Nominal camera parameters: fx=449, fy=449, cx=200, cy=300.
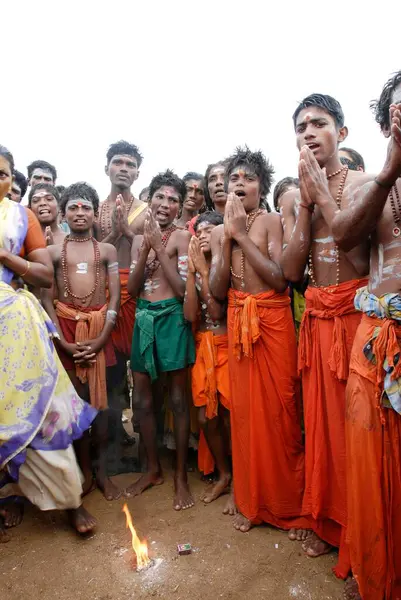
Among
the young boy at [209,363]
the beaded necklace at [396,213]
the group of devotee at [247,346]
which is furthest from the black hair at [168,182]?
the beaded necklace at [396,213]

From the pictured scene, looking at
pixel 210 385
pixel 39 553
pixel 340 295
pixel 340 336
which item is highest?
pixel 340 295

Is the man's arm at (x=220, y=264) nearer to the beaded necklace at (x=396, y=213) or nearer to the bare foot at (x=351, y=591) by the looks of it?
the beaded necklace at (x=396, y=213)

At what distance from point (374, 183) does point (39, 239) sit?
236cm

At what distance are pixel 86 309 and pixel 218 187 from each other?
194 centimetres

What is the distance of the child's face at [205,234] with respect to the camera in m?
3.78

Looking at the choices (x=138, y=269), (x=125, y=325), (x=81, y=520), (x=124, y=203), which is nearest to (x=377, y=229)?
(x=138, y=269)

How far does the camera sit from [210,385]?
3627mm

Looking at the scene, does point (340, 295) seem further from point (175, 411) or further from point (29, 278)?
point (29, 278)

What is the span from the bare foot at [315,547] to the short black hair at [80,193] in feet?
10.6

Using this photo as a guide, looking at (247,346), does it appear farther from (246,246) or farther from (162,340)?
(162,340)

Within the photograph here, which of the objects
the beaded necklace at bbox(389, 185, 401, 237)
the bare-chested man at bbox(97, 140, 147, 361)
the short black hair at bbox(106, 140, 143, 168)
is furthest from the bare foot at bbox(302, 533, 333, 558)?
the short black hair at bbox(106, 140, 143, 168)

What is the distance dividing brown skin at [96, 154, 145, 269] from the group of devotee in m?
0.10

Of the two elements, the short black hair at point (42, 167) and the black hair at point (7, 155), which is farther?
the short black hair at point (42, 167)

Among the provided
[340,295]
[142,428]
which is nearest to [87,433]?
[142,428]
